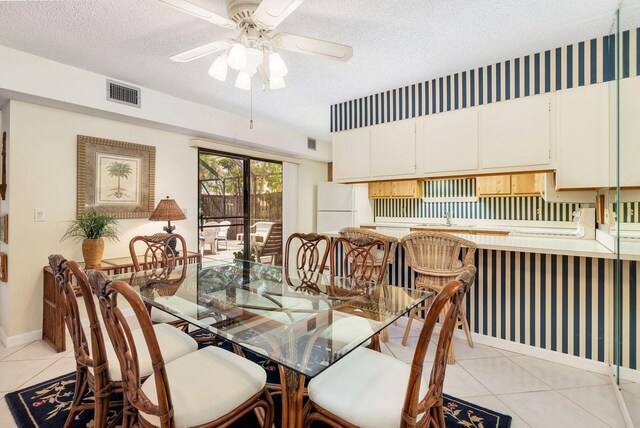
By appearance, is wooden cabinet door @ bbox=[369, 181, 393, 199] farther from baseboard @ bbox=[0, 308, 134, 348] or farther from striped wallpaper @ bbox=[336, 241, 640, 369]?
baseboard @ bbox=[0, 308, 134, 348]

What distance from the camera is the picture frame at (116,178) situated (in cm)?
314

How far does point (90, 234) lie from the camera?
9.66ft

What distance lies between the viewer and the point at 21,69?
259 cm

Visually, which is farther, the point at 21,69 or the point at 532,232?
the point at 532,232

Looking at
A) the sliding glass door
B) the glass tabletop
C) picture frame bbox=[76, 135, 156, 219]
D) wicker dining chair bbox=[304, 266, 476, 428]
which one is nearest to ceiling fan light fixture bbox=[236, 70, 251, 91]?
the glass tabletop

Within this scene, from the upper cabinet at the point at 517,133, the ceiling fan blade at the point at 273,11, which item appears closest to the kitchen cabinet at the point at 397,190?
the upper cabinet at the point at 517,133

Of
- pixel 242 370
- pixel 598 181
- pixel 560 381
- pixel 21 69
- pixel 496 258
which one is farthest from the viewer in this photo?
pixel 496 258

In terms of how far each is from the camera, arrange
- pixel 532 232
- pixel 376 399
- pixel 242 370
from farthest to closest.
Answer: pixel 532 232 → pixel 242 370 → pixel 376 399

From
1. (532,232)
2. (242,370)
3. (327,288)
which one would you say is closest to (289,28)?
(327,288)

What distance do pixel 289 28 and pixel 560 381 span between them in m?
3.16

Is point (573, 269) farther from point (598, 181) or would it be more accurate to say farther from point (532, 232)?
point (532, 232)

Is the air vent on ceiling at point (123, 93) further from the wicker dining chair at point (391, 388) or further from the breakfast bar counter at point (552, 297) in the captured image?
the breakfast bar counter at point (552, 297)

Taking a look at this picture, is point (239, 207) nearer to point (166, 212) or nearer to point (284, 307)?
point (166, 212)

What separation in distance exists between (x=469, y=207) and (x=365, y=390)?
4501 mm
